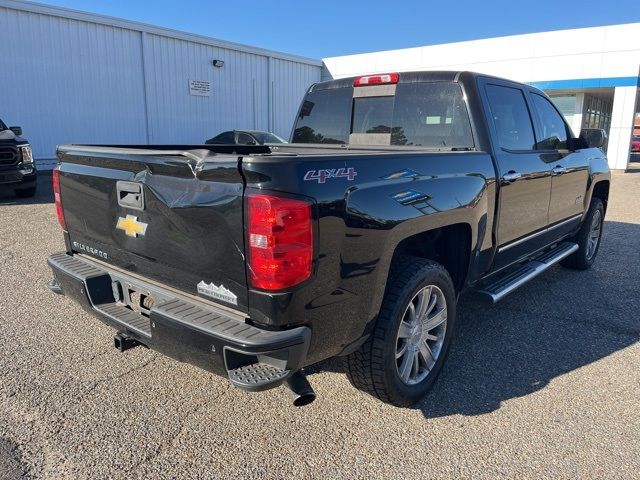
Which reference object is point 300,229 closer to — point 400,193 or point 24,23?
point 400,193

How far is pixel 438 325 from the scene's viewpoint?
3.08 metres

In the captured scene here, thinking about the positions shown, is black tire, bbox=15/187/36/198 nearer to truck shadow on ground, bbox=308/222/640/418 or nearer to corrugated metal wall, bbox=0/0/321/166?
corrugated metal wall, bbox=0/0/321/166

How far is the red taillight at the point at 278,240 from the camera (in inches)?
78.9

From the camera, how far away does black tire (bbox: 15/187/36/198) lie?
10.4 metres

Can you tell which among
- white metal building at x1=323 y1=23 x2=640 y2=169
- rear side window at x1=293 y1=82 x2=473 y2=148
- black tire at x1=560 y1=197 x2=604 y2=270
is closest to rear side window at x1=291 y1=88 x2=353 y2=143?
rear side window at x1=293 y1=82 x2=473 y2=148

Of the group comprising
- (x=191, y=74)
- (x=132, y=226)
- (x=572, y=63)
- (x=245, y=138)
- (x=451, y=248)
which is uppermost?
(x=572, y=63)

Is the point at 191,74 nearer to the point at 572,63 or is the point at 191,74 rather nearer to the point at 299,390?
the point at 572,63

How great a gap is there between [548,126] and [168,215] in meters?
3.78

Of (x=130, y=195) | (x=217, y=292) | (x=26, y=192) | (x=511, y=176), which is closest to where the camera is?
(x=217, y=292)

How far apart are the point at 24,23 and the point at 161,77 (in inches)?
184

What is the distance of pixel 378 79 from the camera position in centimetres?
400

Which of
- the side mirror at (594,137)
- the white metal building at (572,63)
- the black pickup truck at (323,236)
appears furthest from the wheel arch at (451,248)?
the white metal building at (572,63)

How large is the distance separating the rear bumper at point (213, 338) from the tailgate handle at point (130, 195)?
16.7 inches

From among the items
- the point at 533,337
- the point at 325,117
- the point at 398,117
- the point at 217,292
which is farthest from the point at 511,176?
the point at 217,292
